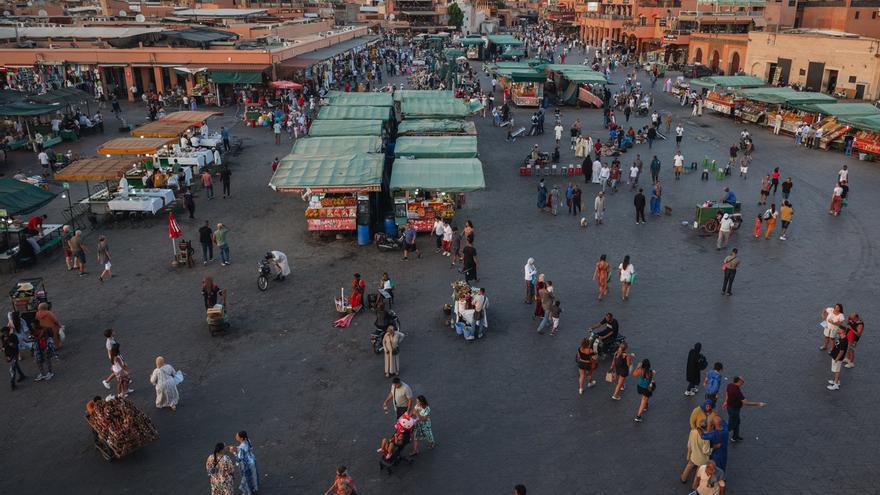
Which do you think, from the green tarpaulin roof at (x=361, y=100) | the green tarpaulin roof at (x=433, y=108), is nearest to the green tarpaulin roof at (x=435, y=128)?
the green tarpaulin roof at (x=433, y=108)

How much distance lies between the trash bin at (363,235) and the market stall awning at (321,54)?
2792cm

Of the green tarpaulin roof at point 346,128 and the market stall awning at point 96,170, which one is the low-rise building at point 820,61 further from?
the market stall awning at point 96,170

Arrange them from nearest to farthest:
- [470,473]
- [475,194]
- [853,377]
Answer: [470,473], [853,377], [475,194]

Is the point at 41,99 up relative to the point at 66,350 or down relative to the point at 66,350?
up

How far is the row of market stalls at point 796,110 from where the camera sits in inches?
1111

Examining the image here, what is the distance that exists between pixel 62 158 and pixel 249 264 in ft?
52.1

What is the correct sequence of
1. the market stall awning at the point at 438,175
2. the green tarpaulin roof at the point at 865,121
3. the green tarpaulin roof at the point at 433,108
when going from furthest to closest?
the green tarpaulin roof at the point at 433,108 < the green tarpaulin roof at the point at 865,121 < the market stall awning at the point at 438,175

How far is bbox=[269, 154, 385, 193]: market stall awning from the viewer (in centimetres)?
1867

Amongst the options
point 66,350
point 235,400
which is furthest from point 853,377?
point 66,350

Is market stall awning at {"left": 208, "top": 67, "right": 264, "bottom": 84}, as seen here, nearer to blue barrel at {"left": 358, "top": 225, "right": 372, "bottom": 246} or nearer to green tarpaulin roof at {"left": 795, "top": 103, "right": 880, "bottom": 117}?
blue barrel at {"left": 358, "top": 225, "right": 372, "bottom": 246}

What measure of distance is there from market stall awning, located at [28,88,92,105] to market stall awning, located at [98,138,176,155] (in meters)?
10.4

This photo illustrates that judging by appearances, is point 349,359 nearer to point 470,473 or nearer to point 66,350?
point 470,473

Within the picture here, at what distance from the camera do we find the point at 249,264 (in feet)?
57.7

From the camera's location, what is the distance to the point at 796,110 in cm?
3406
